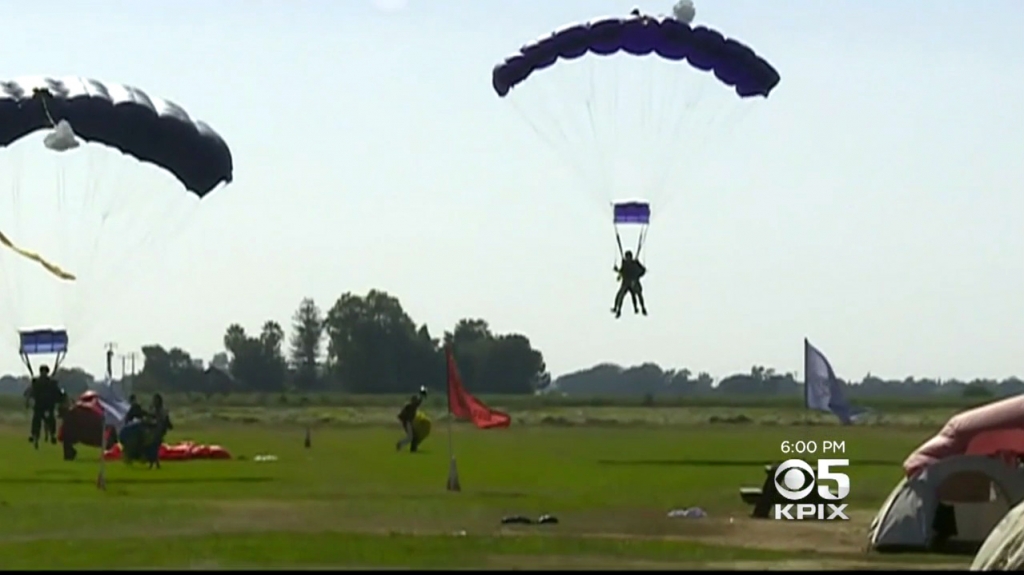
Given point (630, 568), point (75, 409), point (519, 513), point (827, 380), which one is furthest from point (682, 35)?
point (75, 409)

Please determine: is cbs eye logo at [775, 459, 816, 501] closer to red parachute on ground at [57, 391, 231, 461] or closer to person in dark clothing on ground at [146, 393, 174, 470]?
person in dark clothing on ground at [146, 393, 174, 470]

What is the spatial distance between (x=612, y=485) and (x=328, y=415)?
209 ft

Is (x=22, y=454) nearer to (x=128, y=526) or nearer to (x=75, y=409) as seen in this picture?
(x=75, y=409)

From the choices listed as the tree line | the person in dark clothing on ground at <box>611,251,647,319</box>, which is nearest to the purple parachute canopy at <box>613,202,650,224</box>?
the person in dark clothing on ground at <box>611,251,647,319</box>

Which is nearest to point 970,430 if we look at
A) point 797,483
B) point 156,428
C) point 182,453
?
point 797,483

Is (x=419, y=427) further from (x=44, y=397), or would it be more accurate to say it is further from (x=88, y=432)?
(x=44, y=397)

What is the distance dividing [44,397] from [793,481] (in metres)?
18.5

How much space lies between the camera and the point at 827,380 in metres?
33.2

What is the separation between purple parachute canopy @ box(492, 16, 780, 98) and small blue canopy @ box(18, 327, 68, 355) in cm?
1098

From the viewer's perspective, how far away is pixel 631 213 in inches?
1363

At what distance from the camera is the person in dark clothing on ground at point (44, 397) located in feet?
135

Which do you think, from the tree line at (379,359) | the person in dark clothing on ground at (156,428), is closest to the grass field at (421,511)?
the person in dark clothing on ground at (156,428)

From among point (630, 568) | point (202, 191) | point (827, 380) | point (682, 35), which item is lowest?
point (630, 568)

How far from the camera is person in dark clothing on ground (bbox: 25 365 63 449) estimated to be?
4103 centimetres
